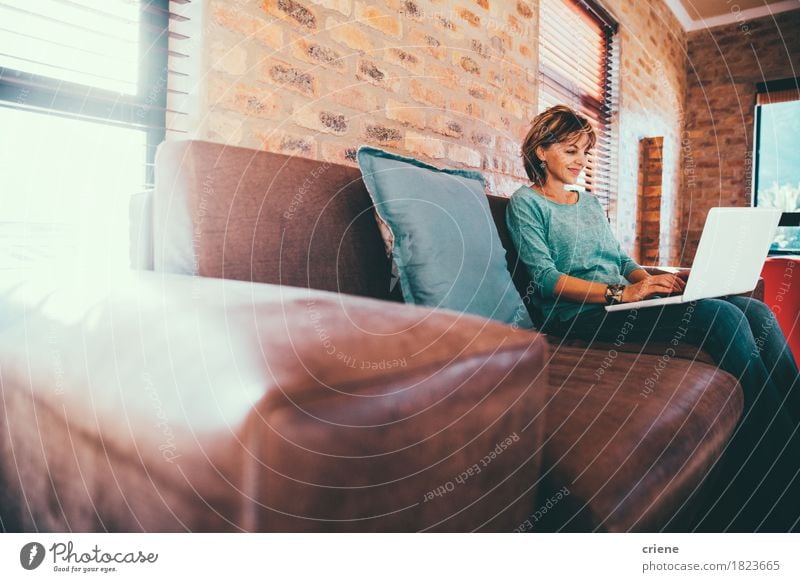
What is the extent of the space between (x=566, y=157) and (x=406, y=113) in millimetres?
504

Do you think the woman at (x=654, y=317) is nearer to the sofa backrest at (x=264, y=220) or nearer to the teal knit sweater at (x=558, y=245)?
the teal knit sweater at (x=558, y=245)

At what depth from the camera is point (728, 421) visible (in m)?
0.95

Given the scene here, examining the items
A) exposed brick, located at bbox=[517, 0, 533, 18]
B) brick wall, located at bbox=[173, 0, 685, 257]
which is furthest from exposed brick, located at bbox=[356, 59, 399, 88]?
exposed brick, located at bbox=[517, 0, 533, 18]

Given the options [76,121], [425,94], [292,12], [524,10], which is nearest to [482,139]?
[425,94]

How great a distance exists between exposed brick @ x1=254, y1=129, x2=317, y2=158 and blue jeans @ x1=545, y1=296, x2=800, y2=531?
795 millimetres

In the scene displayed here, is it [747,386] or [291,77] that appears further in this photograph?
[291,77]

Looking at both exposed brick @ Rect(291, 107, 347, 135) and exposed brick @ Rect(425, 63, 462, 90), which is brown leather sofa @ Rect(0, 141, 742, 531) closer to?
exposed brick @ Rect(291, 107, 347, 135)

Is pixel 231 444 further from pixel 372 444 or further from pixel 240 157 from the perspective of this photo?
pixel 240 157

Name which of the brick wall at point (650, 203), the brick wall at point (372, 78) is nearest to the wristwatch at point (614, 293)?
the brick wall at point (372, 78)

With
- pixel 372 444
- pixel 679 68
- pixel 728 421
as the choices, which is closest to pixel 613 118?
pixel 679 68

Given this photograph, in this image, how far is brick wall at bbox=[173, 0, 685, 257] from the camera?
1158 mm

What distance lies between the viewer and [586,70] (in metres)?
3.01

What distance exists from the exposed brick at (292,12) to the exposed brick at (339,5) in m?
0.04

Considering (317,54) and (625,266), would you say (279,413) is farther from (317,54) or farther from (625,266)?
(625,266)
